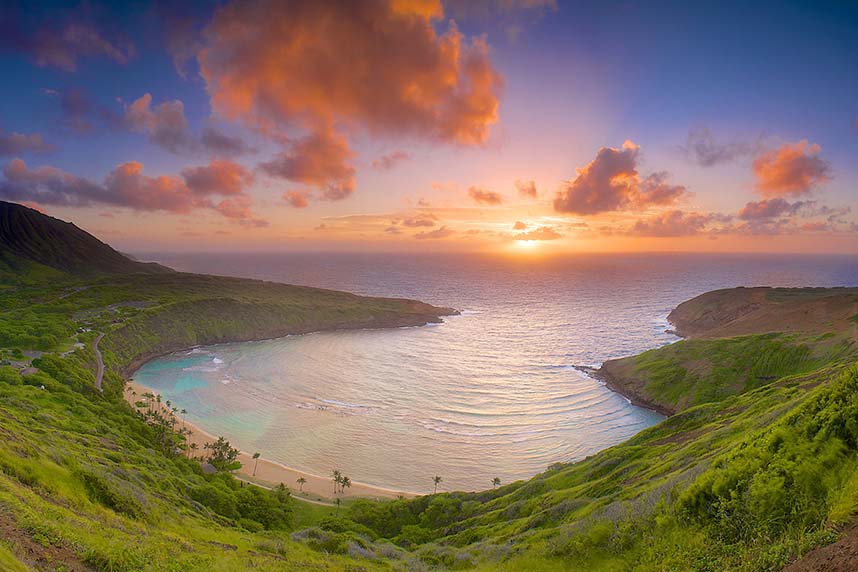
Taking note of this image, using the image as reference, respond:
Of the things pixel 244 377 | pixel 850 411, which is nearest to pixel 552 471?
pixel 850 411

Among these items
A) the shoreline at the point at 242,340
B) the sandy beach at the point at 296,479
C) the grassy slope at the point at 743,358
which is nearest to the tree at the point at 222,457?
the sandy beach at the point at 296,479

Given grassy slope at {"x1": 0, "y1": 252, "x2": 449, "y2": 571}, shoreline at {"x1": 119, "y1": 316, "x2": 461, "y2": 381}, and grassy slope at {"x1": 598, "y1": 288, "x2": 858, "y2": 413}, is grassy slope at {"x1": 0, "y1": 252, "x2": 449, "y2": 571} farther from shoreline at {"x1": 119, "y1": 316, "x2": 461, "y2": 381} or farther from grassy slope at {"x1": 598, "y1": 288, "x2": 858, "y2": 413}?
grassy slope at {"x1": 598, "y1": 288, "x2": 858, "y2": 413}

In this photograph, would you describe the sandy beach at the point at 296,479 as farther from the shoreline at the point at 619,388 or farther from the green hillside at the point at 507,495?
the shoreline at the point at 619,388

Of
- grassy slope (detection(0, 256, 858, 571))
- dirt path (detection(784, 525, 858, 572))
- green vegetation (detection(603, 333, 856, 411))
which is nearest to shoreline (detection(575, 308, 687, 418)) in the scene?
green vegetation (detection(603, 333, 856, 411))

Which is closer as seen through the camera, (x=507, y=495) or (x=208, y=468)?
(x=507, y=495)

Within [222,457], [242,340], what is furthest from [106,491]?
[242,340]

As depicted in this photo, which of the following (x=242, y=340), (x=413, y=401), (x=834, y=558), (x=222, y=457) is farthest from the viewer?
(x=242, y=340)

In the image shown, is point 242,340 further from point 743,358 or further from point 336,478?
point 743,358

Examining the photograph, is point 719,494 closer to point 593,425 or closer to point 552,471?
point 552,471
